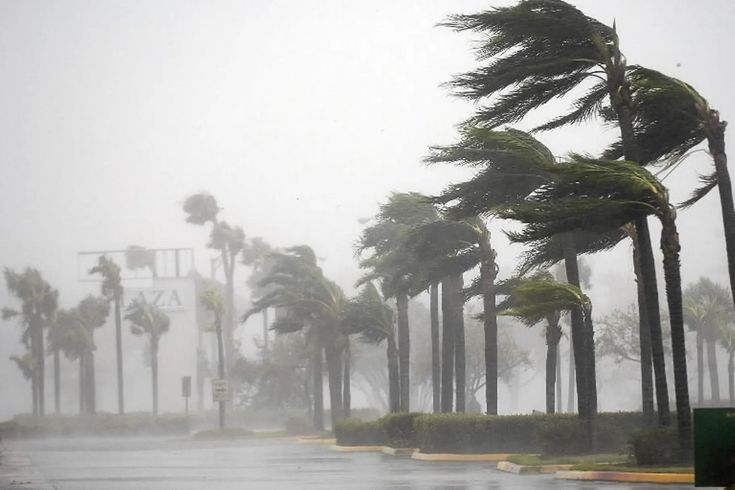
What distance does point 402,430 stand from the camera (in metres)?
48.2

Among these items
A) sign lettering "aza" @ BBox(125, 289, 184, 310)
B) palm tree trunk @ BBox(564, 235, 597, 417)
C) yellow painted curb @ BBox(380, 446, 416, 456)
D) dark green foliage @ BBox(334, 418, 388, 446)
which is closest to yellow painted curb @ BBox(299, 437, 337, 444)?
dark green foliage @ BBox(334, 418, 388, 446)

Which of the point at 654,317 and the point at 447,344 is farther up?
the point at 447,344

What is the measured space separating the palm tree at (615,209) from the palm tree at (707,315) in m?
63.6

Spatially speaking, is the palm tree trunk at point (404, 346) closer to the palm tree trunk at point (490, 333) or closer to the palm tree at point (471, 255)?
the palm tree at point (471, 255)

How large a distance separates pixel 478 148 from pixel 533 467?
10257 millimetres

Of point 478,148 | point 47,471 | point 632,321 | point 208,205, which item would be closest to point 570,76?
point 478,148

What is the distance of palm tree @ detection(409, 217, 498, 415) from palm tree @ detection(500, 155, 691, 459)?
56.6 feet

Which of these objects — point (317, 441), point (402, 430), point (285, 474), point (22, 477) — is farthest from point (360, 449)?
point (22, 477)

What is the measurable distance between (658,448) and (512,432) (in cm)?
1229

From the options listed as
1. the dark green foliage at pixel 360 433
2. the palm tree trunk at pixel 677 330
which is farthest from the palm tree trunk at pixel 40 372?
the palm tree trunk at pixel 677 330

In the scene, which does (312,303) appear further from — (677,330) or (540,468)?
(677,330)

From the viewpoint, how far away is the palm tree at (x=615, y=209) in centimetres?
2750

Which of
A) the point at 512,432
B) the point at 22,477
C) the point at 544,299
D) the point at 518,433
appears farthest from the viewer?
the point at 512,432

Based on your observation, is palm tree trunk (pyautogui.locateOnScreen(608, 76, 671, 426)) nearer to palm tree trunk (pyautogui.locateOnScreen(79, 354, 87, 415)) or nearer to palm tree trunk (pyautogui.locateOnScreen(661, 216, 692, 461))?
palm tree trunk (pyautogui.locateOnScreen(661, 216, 692, 461))
